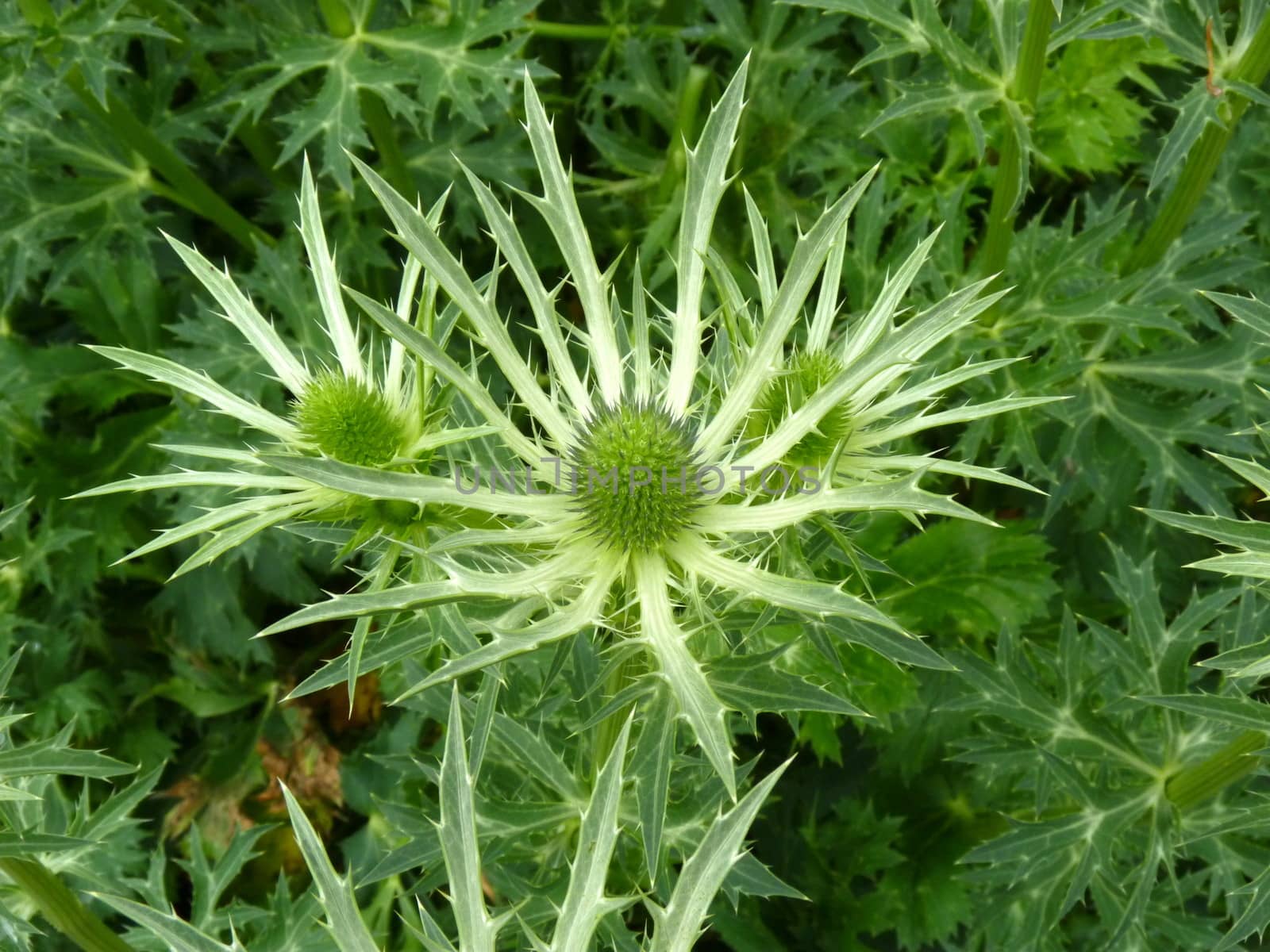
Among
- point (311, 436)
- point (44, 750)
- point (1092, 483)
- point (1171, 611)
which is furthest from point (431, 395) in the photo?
point (1171, 611)

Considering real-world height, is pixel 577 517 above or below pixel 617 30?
below

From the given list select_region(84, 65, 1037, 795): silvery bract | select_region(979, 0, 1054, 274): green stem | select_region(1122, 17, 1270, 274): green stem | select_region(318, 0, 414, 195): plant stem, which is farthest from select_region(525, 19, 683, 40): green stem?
select_region(84, 65, 1037, 795): silvery bract

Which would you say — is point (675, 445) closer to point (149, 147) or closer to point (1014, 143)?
point (1014, 143)

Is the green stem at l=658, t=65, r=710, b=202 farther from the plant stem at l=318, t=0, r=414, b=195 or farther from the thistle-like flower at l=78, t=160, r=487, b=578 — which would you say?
the thistle-like flower at l=78, t=160, r=487, b=578

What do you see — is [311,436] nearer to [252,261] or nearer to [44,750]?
[44,750]

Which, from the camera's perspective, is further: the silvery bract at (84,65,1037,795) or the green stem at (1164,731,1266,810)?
the green stem at (1164,731,1266,810)

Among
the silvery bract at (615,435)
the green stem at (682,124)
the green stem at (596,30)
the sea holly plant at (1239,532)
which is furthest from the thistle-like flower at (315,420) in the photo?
the green stem at (596,30)

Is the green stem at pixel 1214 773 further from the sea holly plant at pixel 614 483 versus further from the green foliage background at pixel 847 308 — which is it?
the sea holly plant at pixel 614 483
